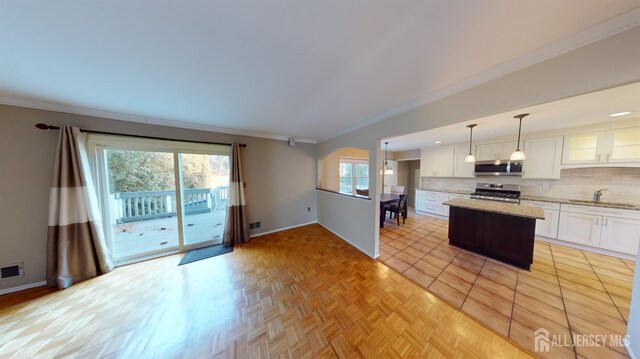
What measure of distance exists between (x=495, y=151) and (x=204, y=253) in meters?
6.59

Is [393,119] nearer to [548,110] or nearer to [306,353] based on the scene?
[548,110]

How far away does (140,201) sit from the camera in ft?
9.59

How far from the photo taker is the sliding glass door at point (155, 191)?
2557 mm

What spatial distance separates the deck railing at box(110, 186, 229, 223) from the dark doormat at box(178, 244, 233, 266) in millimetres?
743

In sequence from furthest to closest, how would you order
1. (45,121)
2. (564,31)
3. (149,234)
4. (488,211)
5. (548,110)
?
1. (149,234)
2. (488,211)
3. (548,110)
4. (45,121)
5. (564,31)

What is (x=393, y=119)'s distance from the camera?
2404 millimetres

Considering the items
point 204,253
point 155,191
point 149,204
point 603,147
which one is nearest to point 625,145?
point 603,147

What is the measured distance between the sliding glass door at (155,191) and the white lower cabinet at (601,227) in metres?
6.47

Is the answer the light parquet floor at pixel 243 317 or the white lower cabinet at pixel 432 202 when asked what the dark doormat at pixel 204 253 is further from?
the white lower cabinet at pixel 432 202

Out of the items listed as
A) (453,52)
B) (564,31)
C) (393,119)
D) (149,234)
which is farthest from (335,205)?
(149,234)

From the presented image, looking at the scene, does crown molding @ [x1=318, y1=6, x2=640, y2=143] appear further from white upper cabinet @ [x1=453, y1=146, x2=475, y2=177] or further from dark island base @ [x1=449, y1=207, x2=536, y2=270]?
white upper cabinet @ [x1=453, y1=146, x2=475, y2=177]

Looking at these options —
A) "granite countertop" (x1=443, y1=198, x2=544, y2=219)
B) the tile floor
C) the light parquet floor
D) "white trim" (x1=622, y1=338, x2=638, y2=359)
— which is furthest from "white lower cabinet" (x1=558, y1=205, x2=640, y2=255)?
the light parquet floor

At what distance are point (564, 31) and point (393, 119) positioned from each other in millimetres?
1432

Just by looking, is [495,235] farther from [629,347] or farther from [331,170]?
[331,170]
